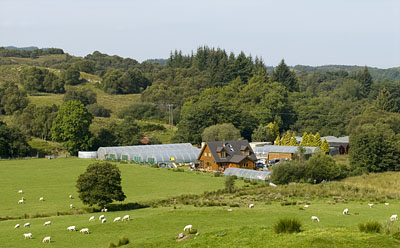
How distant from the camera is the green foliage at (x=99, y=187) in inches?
1610

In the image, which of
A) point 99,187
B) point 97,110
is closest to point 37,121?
point 97,110

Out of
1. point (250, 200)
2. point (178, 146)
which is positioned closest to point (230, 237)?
point (250, 200)

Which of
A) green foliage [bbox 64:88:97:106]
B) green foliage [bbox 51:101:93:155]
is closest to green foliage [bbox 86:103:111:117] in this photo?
green foliage [bbox 64:88:97:106]

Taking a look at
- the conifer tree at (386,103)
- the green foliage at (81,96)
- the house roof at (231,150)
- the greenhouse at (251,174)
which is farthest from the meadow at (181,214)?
the green foliage at (81,96)

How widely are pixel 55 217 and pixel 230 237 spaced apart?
1976 cm

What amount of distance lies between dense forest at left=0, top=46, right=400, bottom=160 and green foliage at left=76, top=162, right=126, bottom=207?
1911 inches

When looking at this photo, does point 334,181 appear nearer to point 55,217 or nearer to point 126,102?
point 55,217

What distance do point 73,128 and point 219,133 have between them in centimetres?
2718

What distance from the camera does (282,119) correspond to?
124 metres

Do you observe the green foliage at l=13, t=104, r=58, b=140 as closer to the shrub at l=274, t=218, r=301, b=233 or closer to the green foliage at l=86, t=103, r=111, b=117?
the green foliage at l=86, t=103, r=111, b=117

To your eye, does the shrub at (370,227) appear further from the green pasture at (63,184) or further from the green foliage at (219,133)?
the green foliage at (219,133)

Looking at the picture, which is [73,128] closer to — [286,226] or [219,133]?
[219,133]

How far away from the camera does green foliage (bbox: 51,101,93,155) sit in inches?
3487

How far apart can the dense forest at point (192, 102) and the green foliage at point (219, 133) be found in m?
5.92
